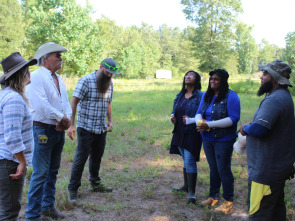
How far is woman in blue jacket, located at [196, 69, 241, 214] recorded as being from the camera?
12.7 ft

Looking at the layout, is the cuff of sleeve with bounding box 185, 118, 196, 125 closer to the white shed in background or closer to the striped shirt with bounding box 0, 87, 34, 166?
the striped shirt with bounding box 0, 87, 34, 166

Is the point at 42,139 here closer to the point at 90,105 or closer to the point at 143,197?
the point at 90,105

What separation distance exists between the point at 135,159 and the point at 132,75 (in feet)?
153

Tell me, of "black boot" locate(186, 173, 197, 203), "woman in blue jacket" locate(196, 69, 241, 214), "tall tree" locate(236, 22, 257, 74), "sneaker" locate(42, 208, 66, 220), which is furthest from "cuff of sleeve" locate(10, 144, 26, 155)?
"tall tree" locate(236, 22, 257, 74)

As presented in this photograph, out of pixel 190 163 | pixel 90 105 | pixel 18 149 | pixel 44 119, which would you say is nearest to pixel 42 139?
pixel 44 119

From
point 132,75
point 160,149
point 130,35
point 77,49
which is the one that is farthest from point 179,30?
point 160,149

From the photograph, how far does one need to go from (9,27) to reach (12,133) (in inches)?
2016

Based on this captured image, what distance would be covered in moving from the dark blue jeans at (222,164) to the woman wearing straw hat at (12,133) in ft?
8.54

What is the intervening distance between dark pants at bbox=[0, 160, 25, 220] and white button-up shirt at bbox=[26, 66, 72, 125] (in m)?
1.02

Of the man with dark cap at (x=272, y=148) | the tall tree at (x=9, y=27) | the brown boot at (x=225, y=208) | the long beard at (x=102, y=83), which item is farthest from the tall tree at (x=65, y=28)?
the man with dark cap at (x=272, y=148)

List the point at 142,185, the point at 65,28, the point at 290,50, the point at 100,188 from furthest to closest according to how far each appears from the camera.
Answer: the point at 65,28 < the point at 290,50 < the point at 142,185 < the point at 100,188

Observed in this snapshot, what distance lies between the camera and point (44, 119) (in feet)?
11.4

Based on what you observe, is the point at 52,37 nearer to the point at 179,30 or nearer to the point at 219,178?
the point at 219,178

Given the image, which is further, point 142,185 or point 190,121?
point 142,185
